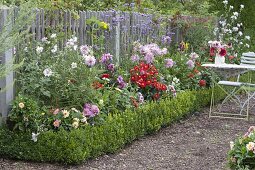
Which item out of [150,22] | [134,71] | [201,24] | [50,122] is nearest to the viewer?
[50,122]

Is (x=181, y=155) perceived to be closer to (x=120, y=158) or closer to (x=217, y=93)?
(x=120, y=158)

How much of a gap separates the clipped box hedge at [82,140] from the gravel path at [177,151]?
0.08m

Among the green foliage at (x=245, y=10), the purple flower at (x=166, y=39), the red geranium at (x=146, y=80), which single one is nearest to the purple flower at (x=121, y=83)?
the red geranium at (x=146, y=80)

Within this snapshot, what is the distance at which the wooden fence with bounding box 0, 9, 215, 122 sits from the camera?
607 centimetres

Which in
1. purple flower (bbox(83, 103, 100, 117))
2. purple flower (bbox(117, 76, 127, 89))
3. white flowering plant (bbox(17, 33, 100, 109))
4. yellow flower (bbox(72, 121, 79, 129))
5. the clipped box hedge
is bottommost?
the clipped box hedge

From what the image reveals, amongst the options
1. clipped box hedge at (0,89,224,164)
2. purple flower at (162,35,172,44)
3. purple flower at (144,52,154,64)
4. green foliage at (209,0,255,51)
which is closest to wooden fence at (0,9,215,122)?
purple flower at (162,35,172,44)

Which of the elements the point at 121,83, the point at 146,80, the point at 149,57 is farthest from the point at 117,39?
the point at 121,83

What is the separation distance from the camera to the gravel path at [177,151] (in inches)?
228

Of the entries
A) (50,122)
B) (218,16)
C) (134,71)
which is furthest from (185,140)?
(218,16)

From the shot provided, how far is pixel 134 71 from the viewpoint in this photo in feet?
25.9

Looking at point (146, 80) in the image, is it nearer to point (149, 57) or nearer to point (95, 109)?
point (149, 57)

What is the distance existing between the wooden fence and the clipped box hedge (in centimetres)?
41

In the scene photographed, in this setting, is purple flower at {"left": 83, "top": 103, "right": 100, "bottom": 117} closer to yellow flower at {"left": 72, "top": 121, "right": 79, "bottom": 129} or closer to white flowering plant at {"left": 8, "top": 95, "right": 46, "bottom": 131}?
yellow flower at {"left": 72, "top": 121, "right": 79, "bottom": 129}

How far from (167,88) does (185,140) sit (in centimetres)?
125
